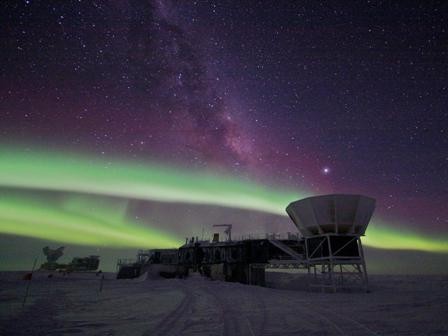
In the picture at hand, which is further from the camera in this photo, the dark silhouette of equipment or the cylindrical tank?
the dark silhouette of equipment

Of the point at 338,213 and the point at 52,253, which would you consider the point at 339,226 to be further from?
the point at 52,253

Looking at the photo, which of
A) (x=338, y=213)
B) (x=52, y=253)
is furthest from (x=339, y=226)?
(x=52, y=253)

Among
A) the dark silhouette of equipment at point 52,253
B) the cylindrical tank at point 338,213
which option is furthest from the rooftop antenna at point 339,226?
the dark silhouette of equipment at point 52,253

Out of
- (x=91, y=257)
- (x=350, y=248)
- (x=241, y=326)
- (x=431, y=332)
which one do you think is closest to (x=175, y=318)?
(x=241, y=326)

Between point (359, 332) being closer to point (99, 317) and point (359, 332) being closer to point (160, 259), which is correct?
point (99, 317)

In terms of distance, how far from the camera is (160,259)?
2731 inches

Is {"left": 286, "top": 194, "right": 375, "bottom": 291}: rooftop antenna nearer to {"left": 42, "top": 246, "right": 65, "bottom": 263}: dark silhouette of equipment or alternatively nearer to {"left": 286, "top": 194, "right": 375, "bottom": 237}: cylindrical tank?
{"left": 286, "top": 194, "right": 375, "bottom": 237}: cylindrical tank

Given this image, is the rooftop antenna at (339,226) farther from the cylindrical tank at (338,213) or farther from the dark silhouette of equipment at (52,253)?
the dark silhouette of equipment at (52,253)

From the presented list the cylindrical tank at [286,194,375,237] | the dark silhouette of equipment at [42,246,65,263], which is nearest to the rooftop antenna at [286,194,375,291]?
the cylindrical tank at [286,194,375,237]

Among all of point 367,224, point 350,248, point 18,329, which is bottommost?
point 18,329

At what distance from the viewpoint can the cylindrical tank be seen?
33688 millimetres

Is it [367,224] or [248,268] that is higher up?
[367,224]

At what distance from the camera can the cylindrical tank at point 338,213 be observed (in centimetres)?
3369

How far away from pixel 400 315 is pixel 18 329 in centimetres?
1926
